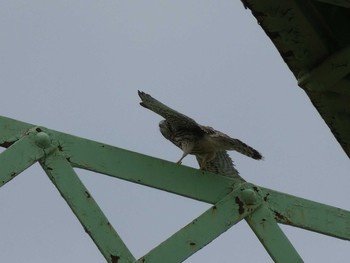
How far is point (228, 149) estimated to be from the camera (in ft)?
20.4

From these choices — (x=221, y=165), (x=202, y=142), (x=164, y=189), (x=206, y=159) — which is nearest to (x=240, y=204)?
(x=164, y=189)

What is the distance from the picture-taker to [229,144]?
20.1 feet

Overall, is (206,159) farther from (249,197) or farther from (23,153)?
(23,153)

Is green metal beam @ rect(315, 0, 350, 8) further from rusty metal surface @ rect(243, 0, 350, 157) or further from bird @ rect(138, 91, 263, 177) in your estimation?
bird @ rect(138, 91, 263, 177)

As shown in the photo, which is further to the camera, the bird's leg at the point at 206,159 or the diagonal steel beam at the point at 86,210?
the bird's leg at the point at 206,159

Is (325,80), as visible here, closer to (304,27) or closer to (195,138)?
(304,27)

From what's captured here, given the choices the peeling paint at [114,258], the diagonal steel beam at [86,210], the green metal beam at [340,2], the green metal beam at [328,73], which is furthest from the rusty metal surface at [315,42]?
the peeling paint at [114,258]

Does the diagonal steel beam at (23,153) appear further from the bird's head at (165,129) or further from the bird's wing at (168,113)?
the bird's head at (165,129)

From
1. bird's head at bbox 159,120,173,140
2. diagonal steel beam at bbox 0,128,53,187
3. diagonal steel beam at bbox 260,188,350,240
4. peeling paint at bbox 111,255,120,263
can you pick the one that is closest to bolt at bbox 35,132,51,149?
diagonal steel beam at bbox 0,128,53,187

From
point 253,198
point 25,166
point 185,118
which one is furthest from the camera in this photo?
point 185,118

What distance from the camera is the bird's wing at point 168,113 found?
565 cm

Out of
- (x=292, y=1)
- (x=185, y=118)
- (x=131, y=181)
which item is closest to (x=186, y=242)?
(x=131, y=181)

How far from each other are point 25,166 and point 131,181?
19.1 inches

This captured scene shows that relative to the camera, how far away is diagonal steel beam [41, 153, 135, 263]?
14.9ft
